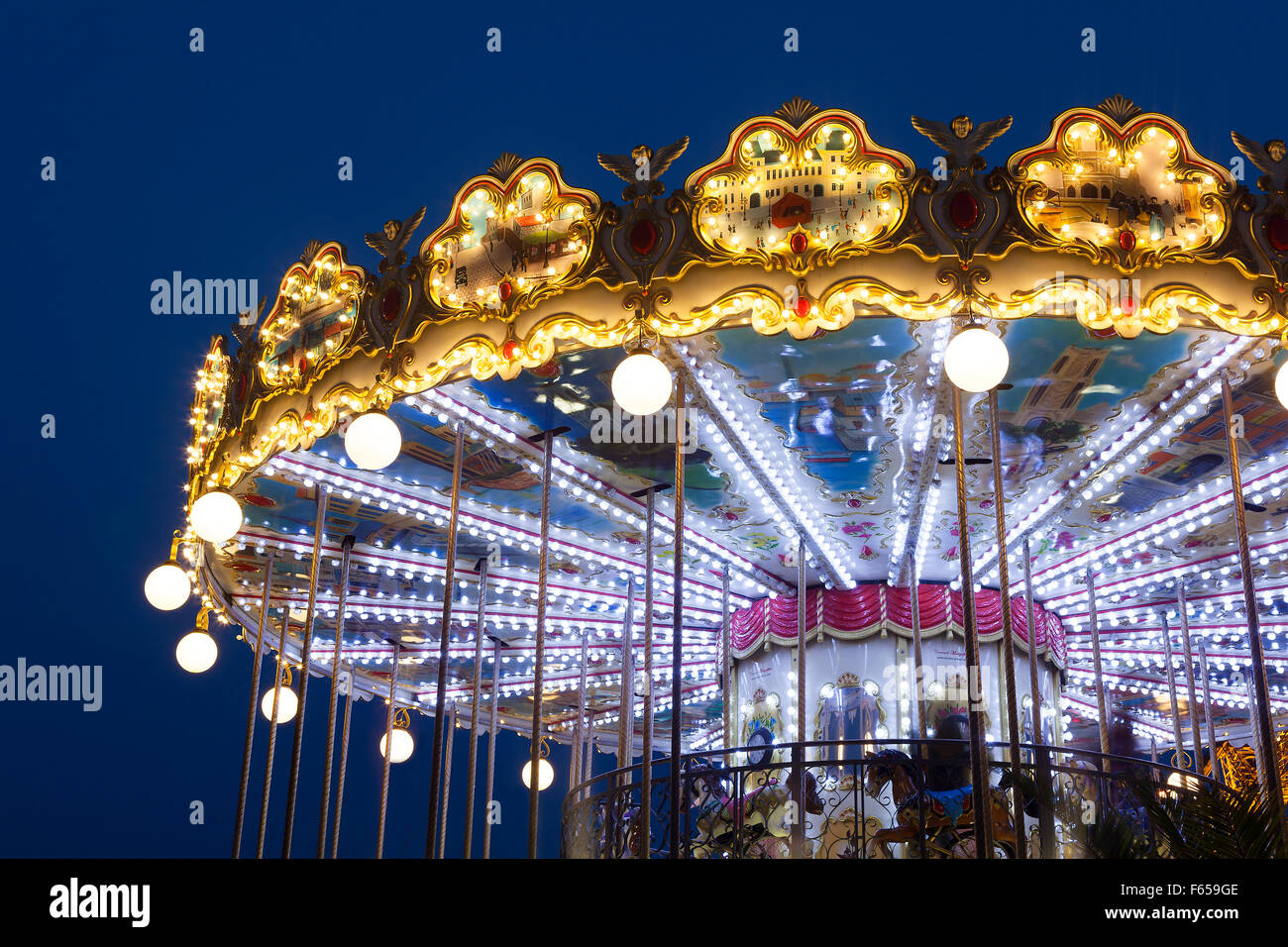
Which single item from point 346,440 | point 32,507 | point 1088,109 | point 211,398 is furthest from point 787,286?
point 32,507

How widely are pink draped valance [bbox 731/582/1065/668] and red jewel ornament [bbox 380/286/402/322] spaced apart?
21.7 ft

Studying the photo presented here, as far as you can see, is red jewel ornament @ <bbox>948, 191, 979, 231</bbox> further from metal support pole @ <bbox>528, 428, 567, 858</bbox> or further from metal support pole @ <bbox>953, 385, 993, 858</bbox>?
metal support pole @ <bbox>528, 428, 567, 858</bbox>

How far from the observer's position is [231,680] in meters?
29.7

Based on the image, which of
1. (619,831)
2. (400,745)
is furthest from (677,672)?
(400,745)

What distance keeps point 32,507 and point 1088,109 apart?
2625 centimetres

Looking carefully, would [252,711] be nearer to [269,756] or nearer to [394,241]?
[269,756]

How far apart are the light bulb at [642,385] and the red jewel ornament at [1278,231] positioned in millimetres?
3810

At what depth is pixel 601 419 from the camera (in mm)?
A: 9594

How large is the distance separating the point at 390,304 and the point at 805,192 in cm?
314

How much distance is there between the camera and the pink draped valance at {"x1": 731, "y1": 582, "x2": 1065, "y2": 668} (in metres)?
13.2

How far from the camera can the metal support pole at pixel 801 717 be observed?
25.8ft

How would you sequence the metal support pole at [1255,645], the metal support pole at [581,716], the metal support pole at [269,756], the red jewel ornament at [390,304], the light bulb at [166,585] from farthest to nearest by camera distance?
the metal support pole at [581,716], the metal support pole at [269,756], the light bulb at [166,585], the red jewel ornament at [390,304], the metal support pole at [1255,645]

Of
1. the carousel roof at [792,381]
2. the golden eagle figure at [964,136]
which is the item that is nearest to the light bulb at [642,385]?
the carousel roof at [792,381]

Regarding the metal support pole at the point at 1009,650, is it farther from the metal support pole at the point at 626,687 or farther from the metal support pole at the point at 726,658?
the metal support pole at the point at 726,658
